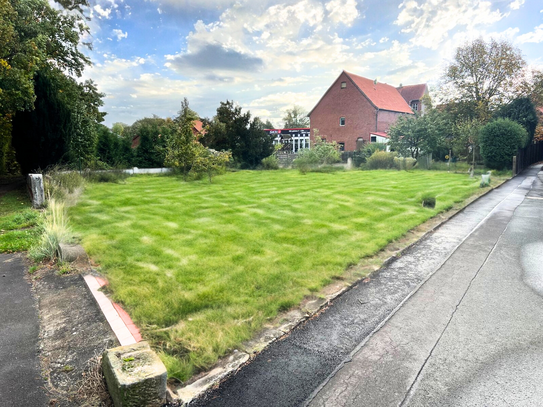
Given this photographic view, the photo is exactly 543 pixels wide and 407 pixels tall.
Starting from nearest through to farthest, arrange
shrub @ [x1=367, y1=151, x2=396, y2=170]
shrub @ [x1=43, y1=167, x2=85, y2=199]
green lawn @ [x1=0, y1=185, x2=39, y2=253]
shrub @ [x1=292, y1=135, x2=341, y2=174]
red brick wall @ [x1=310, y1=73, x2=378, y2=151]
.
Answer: green lawn @ [x1=0, y1=185, x2=39, y2=253] < shrub @ [x1=43, y1=167, x2=85, y2=199] < shrub @ [x1=292, y1=135, x2=341, y2=174] < shrub @ [x1=367, y1=151, x2=396, y2=170] < red brick wall @ [x1=310, y1=73, x2=378, y2=151]

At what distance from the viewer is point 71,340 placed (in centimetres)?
351

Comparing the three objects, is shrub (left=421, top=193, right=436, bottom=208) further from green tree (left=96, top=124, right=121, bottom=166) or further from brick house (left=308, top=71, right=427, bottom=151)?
brick house (left=308, top=71, right=427, bottom=151)

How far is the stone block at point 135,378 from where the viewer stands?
2486 mm

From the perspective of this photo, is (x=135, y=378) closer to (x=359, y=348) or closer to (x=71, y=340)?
(x=71, y=340)

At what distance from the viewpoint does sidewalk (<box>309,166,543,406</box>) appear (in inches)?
109

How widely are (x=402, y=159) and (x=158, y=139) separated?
1981 cm

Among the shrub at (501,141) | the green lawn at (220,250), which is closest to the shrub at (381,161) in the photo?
the shrub at (501,141)

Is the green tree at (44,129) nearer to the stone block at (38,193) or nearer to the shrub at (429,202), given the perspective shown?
the stone block at (38,193)

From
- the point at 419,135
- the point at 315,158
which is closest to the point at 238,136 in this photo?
the point at 315,158

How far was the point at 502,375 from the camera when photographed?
301 cm

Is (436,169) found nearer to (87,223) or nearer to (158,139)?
→ (158,139)

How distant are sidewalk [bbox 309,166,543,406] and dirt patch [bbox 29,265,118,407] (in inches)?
73.7

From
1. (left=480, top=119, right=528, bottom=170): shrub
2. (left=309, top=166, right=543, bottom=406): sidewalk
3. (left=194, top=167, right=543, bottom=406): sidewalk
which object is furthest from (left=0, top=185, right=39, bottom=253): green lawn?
(left=480, top=119, right=528, bottom=170): shrub

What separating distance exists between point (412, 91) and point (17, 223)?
191 ft
